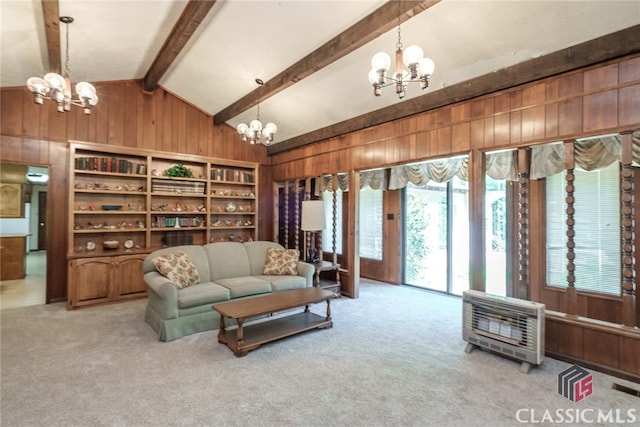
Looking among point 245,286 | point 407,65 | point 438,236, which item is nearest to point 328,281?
point 245,286

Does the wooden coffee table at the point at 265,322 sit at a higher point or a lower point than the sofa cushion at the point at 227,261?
lower

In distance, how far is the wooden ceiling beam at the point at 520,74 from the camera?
8.73 ft

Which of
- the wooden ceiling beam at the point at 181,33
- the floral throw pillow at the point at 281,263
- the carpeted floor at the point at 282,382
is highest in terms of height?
the wooden ceiling beam at the point at 181,33

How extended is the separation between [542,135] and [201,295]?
404cm

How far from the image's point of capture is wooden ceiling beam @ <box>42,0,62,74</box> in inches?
117

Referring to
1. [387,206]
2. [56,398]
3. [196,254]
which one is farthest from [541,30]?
[56,398]

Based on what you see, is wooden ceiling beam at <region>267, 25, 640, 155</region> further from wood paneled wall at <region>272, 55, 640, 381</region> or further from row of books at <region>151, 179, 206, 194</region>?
row of books at <region>151, 179, 206, 194</region>

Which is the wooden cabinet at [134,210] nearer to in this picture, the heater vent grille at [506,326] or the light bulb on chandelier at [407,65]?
the light bulb on chandelier at [407,65]

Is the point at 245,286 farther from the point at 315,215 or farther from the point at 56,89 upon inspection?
the point at 56,89

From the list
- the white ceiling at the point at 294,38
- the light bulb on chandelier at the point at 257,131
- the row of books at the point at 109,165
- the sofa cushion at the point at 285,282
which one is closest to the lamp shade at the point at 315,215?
the sofa cushion at the point at 285,282

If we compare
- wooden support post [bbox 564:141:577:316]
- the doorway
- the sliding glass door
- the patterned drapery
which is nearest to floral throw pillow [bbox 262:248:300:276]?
the sliding glass door

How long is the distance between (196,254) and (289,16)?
3.17m

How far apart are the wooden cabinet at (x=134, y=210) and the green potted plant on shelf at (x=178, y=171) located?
0.02m

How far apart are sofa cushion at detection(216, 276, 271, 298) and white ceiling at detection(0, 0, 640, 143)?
2897 millimetres
